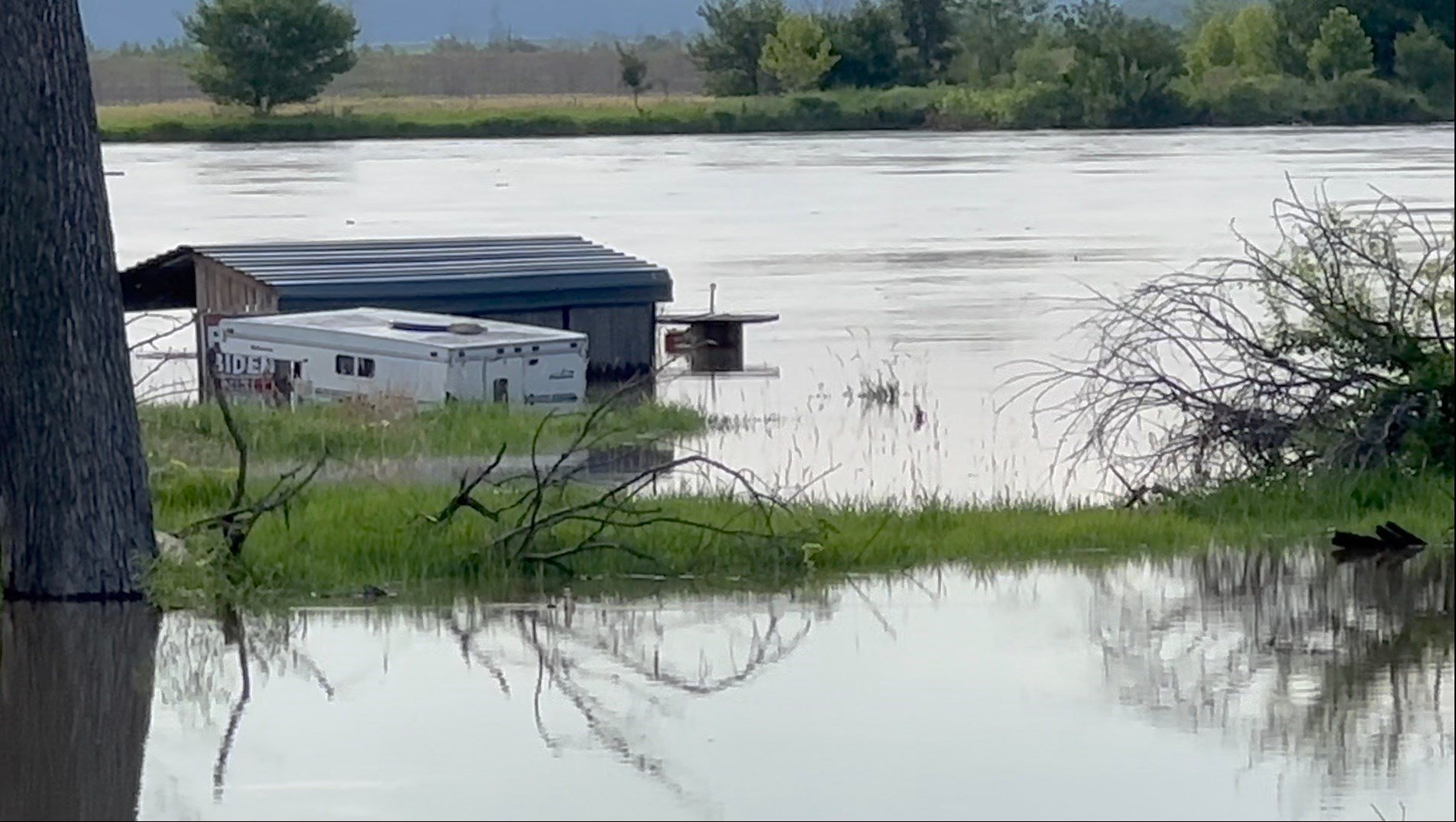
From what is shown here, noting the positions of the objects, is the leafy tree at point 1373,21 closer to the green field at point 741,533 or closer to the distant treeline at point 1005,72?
the distant treeline at point 1005,72

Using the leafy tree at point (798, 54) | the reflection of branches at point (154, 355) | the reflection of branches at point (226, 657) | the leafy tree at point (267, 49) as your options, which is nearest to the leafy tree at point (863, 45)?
the leafy tree at point (798, 54)

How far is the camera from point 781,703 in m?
9.62

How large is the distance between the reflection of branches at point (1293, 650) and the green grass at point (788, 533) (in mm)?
757

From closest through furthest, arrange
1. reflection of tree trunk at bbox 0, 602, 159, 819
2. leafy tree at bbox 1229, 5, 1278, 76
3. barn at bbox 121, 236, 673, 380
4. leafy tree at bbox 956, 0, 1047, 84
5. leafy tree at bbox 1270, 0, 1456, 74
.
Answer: reflection of tree trunk at bbox 0, 602, 159, 819 → barn at bbox 121, 236, 673, 380 → leafy tree at bbox 1270, 0, 1456, 74 → leafy tree at bbox 1229, 5, 1278, 76 → leafy tree at bbox 956, 0, 1047, 84

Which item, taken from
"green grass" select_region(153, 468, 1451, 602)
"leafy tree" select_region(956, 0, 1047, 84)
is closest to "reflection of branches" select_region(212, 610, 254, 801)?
"green grass" select_region(153, 468, 1451, 602)

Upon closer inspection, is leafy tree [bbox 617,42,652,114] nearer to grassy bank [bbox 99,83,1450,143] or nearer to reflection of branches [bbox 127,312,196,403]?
grassy bank [bbox 99,83,1450,143]

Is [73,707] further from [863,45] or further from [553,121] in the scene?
[553,121]

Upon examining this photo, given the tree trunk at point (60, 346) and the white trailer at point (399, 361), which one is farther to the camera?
the white trailer at point (399, 361)

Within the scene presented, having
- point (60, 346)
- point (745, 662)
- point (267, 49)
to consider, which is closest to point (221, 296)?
point (60, 346)

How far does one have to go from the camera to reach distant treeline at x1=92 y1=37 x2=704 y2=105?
120500mm

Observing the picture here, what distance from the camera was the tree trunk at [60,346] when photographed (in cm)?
1103

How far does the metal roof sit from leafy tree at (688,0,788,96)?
70234 mm

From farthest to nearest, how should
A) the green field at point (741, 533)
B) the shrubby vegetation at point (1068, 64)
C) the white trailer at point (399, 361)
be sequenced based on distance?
the shrubby vegetation at point (1068, 64)
the white trailer at point (399, 361)
the green field at point (741, 533)

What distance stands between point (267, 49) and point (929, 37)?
24.2 m
